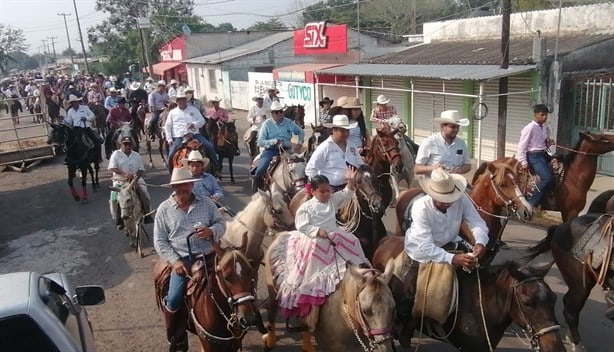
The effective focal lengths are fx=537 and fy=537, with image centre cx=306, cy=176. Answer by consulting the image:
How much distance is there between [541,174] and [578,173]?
0.53 m

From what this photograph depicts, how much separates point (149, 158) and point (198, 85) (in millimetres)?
21433

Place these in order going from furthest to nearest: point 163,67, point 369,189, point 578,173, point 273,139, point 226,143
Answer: point 163,67, point 226,143, point 273,139, point 578,173, point 369,189

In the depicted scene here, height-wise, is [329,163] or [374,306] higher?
[329,163]

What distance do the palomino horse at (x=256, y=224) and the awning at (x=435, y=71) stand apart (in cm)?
831

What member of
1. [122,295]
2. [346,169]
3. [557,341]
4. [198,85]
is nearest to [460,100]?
[346,169]

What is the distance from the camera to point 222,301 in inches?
185

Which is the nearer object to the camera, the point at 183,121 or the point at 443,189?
the point at 443,189

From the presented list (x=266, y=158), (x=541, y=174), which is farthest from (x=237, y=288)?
(x=266, y=158)

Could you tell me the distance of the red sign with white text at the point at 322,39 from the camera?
941 inches

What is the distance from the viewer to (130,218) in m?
9.65

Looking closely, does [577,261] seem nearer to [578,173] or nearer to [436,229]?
[436,229]

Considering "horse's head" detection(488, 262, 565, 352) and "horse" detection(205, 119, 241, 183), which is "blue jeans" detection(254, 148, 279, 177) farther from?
"horse's head" detection(488, 262, 565, 352)

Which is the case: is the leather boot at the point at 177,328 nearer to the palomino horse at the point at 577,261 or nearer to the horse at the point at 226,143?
the palomino horse at the point at 577,261

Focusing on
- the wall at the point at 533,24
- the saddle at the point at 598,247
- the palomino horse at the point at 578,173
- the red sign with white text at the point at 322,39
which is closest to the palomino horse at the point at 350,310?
the saddle at the point at 598,247
